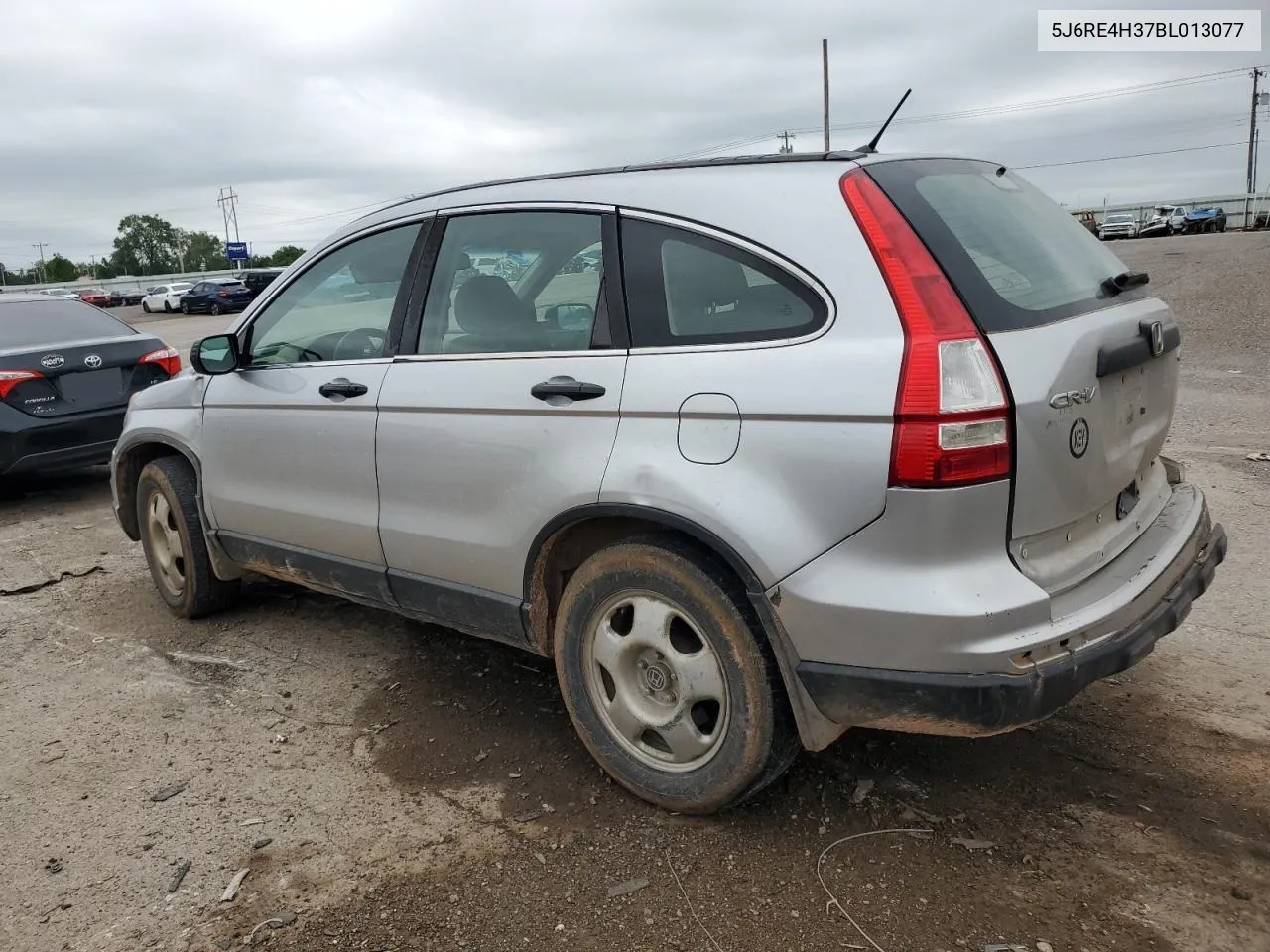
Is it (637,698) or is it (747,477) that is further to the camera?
(637,698)

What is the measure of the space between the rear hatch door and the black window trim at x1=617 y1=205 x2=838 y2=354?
30cm

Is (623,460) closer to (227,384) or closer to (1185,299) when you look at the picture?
(227,384)

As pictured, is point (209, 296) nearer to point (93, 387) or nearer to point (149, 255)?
point (93, 387)

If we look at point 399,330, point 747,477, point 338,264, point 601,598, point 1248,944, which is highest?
point 338,264

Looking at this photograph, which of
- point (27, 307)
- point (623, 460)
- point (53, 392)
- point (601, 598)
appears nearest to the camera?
point (623, 460)

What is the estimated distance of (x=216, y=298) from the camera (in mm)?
40719

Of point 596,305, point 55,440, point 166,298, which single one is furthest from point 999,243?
point 166,298

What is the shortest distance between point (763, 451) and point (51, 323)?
7.07 m

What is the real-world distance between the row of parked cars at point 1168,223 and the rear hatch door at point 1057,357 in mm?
40636

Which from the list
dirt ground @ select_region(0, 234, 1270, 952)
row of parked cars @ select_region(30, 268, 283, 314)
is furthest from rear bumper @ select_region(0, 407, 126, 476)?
row of parked cars @ select_region(30, 268, 283, 314)

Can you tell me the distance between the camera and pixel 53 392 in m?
7.02

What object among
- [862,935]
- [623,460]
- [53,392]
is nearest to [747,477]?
[623,460]

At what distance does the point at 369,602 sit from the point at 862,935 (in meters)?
2.21

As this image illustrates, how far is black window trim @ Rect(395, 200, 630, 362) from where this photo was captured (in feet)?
9.45
